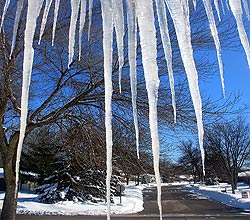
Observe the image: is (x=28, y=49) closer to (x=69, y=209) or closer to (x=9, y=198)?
(x=9, y=198)

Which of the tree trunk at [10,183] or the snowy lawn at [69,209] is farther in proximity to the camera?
the snowy lawn at [69,209]

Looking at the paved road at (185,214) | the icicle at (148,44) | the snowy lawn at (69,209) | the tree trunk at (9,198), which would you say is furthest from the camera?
the snowy lawn at (69,209)

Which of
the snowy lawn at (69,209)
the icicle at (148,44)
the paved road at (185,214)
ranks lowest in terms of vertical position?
the paved road at (185,214)

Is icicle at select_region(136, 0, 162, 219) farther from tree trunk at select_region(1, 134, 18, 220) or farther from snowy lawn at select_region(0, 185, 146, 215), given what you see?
snowy lawn at select_region(0, 185, 146, 215)

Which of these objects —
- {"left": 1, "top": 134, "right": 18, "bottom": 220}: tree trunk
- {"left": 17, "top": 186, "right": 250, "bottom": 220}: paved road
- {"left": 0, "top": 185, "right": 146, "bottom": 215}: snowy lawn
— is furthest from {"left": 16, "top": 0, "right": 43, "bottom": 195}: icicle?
{"left": 0, "top": 185, "right": 146, "bottom": 215}: snowy lawn

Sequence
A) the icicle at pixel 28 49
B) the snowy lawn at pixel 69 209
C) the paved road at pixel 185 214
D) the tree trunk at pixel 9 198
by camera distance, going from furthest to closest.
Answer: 1. the snowy lawn at pixel 69 209
2. the paved road at pixel 185 214
3. the tree trunk at pixel 9 198
4. the icicle at pixel 28 49

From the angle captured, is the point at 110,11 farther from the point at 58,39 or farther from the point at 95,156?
the point at 95,156

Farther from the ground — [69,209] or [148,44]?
[148,44]

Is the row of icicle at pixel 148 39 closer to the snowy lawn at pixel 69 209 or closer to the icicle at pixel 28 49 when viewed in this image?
the icicle at pixel 28 49

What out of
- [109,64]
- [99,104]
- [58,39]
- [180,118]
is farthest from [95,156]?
[109,64]

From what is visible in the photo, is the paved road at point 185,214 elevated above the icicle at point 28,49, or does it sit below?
below

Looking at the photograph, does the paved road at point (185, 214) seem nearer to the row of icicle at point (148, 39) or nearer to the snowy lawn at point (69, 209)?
the snowy lawn at point (69, 209)

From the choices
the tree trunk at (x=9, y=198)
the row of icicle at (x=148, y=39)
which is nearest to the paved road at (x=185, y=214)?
the tree trunk at (x=9, y=198)

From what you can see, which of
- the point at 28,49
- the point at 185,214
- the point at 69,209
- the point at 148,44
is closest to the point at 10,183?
the point at 28,49
